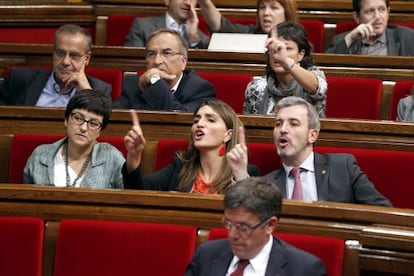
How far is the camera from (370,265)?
1.03 metres

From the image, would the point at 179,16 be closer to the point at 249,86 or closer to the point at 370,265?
the point at 249,86

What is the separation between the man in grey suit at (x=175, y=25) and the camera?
1822 millimetres

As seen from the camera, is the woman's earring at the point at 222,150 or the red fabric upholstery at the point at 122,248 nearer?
the red fabric upholstery at the point at 122,248

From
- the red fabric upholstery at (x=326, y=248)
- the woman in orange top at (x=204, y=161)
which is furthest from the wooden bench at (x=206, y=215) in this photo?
the woman in orange top at (x=204, y=161)

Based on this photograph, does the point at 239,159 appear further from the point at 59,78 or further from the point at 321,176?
the point at 59,78

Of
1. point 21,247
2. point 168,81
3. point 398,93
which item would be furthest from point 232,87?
point 21,247

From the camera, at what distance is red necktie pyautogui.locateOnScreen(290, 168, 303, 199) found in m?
1.26

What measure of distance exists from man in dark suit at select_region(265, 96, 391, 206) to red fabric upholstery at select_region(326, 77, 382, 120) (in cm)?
29

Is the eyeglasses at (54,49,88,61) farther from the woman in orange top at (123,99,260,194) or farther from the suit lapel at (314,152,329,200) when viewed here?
the suit lapel at (314,152,329,200)

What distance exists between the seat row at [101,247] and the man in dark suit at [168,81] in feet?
1.40

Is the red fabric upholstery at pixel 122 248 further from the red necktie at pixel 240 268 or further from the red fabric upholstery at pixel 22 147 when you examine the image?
the red fabric upholstery at pixel 22 147

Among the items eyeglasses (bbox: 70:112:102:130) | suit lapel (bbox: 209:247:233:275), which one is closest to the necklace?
eyeglasses (bbox: 70:112:102:130)

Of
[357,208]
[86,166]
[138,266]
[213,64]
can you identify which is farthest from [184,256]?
[213,64]

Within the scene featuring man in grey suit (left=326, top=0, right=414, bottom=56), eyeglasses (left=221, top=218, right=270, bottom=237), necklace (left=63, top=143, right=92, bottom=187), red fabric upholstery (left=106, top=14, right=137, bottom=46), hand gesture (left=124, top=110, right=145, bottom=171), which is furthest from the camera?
red fabric upholstery (left=106, top=14, right=137, bottom=46)
